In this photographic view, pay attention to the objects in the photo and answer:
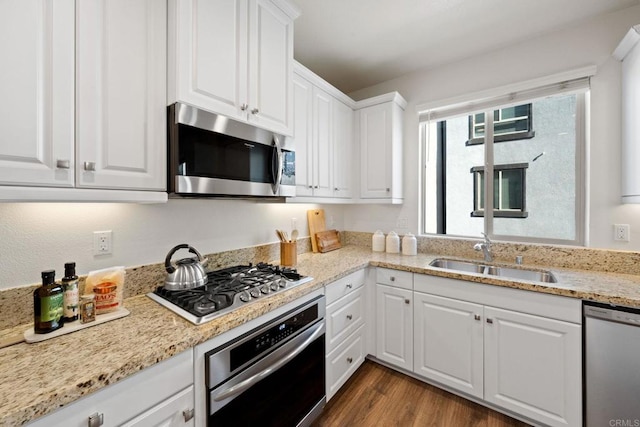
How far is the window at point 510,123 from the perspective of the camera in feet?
7.23

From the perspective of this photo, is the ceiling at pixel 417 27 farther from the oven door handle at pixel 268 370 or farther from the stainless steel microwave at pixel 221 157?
the oven door handle at pixel 268 370

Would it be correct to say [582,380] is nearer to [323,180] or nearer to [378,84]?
[323,180]

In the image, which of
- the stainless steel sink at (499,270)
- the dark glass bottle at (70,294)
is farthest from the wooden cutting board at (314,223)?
the dark glass bottle at (70,294)

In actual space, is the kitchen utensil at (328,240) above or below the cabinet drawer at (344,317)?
above

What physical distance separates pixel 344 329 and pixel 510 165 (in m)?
1.94

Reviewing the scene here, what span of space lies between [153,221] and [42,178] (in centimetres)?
59

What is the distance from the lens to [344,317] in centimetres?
188

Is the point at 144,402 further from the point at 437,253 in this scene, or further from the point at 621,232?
the point at 621,232

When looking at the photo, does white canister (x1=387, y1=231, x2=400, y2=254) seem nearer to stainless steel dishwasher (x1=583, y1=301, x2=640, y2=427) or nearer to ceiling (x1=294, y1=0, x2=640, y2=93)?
stainless steel dishwasher (x1=583, y1=301, x2=640, y2=427)

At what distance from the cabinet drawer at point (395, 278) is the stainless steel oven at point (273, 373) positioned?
71 centimetres

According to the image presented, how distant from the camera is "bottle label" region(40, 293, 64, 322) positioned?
941 millimetres

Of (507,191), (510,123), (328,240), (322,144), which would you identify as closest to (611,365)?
(507,191)

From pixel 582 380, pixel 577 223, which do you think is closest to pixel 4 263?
pixel 582 380

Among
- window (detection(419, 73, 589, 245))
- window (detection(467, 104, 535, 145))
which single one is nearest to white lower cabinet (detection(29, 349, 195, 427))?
window (detection(419, 73, 589, 245))
